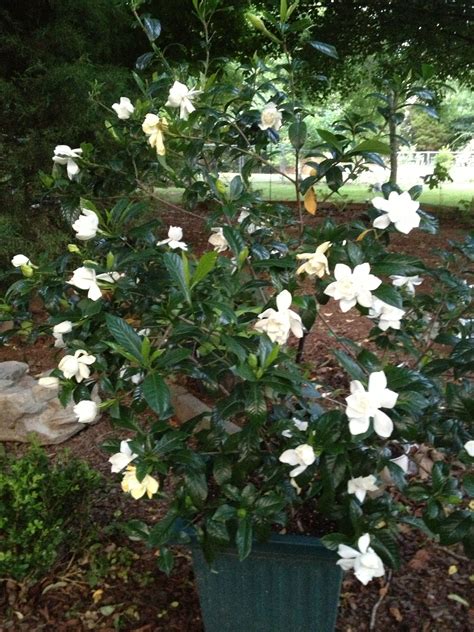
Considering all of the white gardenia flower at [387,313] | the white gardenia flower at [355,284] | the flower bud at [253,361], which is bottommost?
the white gardenia flower at [387,313]

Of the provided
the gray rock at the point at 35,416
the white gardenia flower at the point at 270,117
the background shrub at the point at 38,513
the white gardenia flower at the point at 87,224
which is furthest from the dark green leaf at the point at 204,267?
the gray rock at the point at 35,416

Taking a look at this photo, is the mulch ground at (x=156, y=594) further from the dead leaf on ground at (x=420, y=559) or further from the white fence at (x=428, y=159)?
the white fence at (x=428, y=159)

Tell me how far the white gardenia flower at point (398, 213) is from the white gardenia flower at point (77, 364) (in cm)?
66

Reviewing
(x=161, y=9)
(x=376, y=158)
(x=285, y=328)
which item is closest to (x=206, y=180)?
(x=376, y=158)

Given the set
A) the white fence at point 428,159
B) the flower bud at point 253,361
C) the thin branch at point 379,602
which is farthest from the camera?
the white fence at point 428,159

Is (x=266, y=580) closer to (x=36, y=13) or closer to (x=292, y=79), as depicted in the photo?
(x=292, y=79)

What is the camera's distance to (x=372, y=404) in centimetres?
106

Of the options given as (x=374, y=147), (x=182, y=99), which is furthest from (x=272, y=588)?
(x=182, y=99)

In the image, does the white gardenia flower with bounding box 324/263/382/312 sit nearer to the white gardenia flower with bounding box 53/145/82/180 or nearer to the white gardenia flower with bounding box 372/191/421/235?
the white gardenia flower with bounding box 372/191/421/235

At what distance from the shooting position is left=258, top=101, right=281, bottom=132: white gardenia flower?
1544 mm

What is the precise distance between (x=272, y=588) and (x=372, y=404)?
76 centimetres

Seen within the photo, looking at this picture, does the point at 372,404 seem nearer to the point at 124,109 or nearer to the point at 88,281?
the point at 88,281

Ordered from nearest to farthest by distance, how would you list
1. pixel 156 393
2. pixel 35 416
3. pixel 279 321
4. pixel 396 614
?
pixel 156 393 → pixel 279 321 → pixel 396 614 → pixel 35 416

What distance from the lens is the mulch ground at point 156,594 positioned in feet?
5.86
